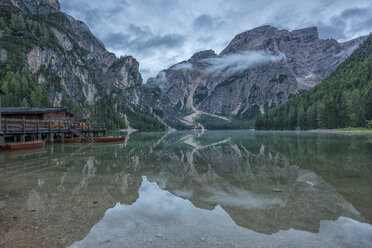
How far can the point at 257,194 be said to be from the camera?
10898 mm

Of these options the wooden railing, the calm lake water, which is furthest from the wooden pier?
the calm lake water

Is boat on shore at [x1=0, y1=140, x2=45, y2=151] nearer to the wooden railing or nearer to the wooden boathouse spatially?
the wooden boathouse

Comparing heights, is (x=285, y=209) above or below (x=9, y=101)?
below

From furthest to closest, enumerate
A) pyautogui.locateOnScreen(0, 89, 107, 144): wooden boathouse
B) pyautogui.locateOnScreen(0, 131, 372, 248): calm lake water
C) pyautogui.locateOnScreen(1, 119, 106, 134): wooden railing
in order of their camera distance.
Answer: pyautogui.locateOnScreen(0, 89, 107, 144): wooden boathouse → pyautogui.locateOnScreen(1, 119, 106, 134): wooden railing → pyautogui.locateOnScreen(0, 131, 372, 248): calm lake water

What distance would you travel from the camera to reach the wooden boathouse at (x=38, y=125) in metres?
35.3

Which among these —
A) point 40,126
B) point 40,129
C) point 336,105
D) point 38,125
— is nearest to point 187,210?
point 38,125

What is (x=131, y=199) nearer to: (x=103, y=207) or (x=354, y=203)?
(x=103, y=207)

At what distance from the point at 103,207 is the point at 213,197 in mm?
4932

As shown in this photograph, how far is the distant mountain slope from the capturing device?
99975 mm

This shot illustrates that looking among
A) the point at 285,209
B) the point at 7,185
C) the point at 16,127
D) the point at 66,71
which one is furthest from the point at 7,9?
the point at 285,209

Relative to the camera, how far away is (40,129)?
39906mm

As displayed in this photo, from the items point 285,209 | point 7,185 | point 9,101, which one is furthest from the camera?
point 9,101

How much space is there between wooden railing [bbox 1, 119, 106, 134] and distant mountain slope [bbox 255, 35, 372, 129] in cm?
10469

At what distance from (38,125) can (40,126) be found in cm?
219
